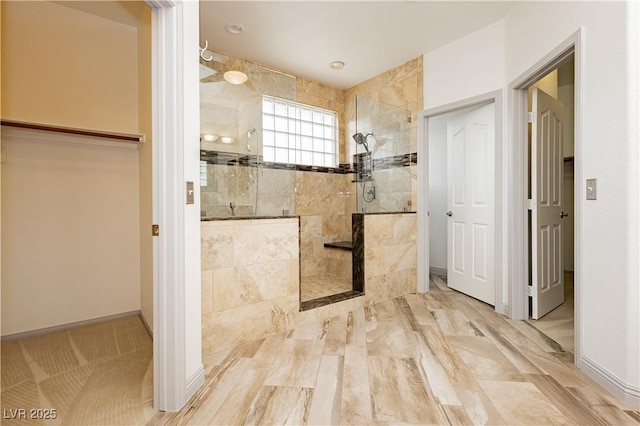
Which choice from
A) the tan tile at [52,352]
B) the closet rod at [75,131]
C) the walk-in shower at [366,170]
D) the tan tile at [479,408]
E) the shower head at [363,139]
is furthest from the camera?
the shower head at [363,139]

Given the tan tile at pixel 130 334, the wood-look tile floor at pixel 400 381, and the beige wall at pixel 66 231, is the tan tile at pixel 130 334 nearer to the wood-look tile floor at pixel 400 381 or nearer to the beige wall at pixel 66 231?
the beige wall at pixel 66 231

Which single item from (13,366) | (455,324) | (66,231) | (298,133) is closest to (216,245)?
(13,366)

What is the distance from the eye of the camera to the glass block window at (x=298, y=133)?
2662mm

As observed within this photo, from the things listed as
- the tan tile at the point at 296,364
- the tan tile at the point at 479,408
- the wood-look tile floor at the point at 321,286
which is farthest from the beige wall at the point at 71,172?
the tan tile at the point at 479,408

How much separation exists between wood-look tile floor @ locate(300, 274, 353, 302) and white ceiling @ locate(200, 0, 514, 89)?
97.4 inches

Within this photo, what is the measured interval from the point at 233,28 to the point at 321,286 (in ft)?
8.66

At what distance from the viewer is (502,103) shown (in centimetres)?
281

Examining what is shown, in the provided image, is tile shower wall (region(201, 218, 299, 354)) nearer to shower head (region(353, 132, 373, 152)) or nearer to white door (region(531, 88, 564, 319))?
shower head (region(353, 132, 373, 152))

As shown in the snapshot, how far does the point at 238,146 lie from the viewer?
2445 millimetres

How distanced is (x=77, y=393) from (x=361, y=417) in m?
1.44

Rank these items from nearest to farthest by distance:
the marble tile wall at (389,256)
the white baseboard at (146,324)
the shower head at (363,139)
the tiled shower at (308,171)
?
the tiled shower at (308,171) < the white baseboard at (146,324) < the marble tile wall at (389,256) < the shower head at (363,139)

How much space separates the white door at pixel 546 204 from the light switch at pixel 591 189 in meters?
0.90

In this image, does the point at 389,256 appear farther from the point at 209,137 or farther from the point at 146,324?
the point at 146,324

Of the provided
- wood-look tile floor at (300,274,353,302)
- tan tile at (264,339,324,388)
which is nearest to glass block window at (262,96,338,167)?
wood-look tile floor at (300,274,353,302)
